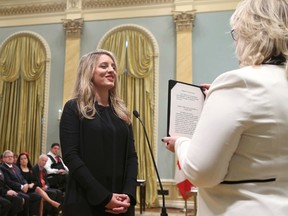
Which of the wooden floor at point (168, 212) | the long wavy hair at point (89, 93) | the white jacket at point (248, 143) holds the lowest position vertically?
the wooden floor at point (168, 212)

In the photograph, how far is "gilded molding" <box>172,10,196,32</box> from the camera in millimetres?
9102

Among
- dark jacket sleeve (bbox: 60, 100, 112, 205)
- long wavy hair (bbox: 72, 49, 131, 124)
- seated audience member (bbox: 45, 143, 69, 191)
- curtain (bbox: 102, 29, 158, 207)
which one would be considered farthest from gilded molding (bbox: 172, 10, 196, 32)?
dark jacket sleeve (bbox: 60, 100, 112, 205)

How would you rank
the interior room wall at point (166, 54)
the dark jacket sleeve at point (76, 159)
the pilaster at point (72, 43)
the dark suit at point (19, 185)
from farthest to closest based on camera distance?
the pilaster at point (72, 43), the interior room wall at point (166, 54), the dark suit at point (19, 185), the dark jacket sleeve at point (76, 159)

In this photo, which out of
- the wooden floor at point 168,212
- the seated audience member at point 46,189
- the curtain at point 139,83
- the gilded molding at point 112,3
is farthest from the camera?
the gilded molding at point 112,3

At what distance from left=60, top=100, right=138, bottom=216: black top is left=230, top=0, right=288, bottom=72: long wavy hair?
1.08 m

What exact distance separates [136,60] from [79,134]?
24.2 feet

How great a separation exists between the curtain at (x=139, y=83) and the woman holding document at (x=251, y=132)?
7679 mm

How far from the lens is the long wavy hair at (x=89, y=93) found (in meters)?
2.16

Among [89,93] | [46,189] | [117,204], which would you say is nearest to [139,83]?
[46,189]

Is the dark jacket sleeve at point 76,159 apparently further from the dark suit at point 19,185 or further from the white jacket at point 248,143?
the dark suit at point 19,185

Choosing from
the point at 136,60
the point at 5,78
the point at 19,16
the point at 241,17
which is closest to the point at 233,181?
the point at 241,17

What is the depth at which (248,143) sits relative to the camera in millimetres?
1169

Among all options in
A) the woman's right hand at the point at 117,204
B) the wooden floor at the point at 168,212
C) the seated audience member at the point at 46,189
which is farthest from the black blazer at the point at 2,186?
the woman's right hand at the point at 117,204

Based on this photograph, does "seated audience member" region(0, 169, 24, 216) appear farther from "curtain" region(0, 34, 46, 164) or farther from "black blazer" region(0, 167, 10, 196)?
"curtain" region(0, 34, 46, 164)
